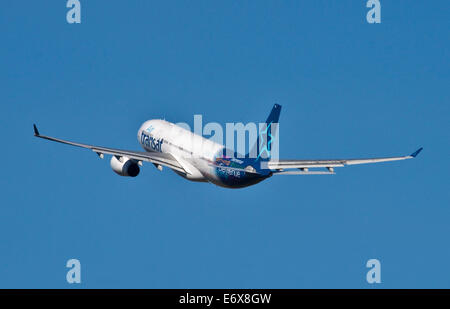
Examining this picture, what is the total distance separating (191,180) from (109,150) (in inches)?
309

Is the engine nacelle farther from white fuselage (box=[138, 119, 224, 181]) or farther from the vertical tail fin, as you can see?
the vertical tail fin

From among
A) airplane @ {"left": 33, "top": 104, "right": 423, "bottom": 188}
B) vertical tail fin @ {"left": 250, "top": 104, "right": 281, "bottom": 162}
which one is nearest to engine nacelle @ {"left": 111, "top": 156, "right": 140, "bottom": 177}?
airplane @ {"left": 33, "top": 104, "right": 423, "bottom": 188}

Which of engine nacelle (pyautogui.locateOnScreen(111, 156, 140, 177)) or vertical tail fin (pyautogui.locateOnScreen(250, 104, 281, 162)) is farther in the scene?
engine nacelle (pyautogui.locateOnScreen(111, 156, 140, 177))

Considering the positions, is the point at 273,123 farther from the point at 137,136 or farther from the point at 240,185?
the point at 137,136

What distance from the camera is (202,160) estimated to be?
346 ft

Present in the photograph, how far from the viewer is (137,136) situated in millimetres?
122812

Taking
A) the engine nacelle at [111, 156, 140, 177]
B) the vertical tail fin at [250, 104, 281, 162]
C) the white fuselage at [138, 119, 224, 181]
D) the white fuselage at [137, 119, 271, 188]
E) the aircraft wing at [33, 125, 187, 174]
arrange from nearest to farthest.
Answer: the vertical tail fin at [250, 104, 281, 162]
the white fuselage at [137, 119, 271, 188]
the white fuselage at [138, 119, 224, 181]
the aircraft wing at [33, 125, 187, 174]
the engine nacelle at [111, 156, 140, 177]

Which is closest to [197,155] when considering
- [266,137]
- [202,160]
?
[202,160]

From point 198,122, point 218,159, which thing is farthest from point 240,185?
point 198,122

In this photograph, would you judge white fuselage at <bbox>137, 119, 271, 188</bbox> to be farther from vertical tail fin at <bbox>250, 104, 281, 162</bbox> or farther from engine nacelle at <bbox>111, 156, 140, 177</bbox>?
engine nacelle at <bbox>111, 156, 140, 177</bbox>

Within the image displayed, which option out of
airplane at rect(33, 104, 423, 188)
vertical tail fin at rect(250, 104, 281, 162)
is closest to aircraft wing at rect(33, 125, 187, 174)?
airplane at rect(33, 104, 423, 188)

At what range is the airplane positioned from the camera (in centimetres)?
9927

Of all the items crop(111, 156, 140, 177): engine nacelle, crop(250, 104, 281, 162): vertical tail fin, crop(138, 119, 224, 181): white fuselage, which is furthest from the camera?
crop(111, 156, 140, 177): engine nacelle
